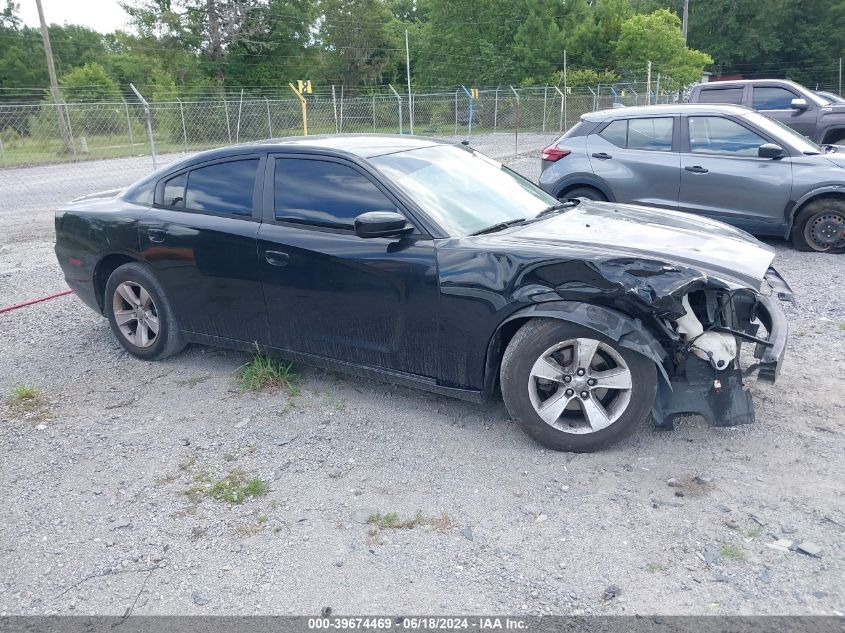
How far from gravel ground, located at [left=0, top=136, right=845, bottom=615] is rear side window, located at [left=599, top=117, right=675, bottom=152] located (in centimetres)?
401

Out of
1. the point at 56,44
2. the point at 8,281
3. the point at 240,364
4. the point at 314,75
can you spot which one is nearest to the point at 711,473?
the point at 240,364

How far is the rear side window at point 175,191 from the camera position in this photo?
16.8 feet

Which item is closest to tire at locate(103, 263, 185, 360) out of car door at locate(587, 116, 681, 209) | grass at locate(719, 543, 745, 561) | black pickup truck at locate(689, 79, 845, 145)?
grass at locate(719, 543, 745, 561)

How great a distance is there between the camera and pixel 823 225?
7.83m

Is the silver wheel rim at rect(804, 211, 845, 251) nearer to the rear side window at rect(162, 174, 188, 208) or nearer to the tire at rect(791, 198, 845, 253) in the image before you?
the tire at rect(791, 198, 845, 253)

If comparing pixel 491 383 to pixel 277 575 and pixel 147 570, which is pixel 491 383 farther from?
pixel 147 570

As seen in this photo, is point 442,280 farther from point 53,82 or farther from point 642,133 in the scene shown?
point 53,82

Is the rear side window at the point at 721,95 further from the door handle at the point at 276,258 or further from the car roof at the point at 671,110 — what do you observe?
the door handle at the point at 276,258

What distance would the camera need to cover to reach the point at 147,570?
3.10 m

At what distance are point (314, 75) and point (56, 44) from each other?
25.6 meters

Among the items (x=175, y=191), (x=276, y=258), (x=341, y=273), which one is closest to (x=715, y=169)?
(x=341, y=273)

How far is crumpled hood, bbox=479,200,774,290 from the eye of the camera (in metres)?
3.81

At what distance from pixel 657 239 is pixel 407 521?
2.13m

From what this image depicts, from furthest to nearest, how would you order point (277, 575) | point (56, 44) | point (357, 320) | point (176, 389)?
point (56, 44) → point (176, 389) → point (357, 320) → point (277, 575)
